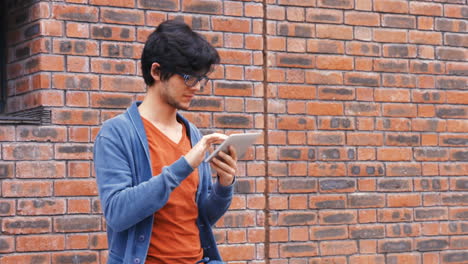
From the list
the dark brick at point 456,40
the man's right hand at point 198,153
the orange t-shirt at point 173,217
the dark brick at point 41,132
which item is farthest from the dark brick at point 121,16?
the dark brick at point 456,40

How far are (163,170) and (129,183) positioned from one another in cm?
16

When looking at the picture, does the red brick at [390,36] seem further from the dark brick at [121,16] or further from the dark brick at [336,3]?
the dark brick at [121,16]

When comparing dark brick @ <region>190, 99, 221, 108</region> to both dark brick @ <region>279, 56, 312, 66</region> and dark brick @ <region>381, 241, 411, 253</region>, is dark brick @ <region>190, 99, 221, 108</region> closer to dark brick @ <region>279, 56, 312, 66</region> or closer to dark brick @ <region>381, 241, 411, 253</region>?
dark brick @ <region>279, 56, 312, 66</region>

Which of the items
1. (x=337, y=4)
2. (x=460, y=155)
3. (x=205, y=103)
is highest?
(x=337, y=4)

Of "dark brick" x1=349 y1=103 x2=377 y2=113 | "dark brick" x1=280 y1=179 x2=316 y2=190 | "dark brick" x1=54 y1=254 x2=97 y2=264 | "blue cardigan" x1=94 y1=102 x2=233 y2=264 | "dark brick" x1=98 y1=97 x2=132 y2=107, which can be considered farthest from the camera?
"dark brick" x1=349 y1=103 x2=377 y2=113

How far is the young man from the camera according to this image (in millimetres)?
3188

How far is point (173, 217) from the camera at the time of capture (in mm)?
3340

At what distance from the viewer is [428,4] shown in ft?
19.5

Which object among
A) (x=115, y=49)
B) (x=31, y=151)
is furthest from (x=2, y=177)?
(x=115, y=49)

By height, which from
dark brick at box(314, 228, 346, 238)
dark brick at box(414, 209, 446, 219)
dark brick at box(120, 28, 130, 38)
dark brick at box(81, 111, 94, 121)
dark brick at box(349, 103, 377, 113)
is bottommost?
dark brick at box(314, 228, 346, 238)

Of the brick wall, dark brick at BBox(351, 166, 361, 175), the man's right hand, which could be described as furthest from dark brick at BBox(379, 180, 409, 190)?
the man's right hand

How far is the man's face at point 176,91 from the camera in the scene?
3.40 m

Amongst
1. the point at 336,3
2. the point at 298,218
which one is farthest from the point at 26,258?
the point at 336,3

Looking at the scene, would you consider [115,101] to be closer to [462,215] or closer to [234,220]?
[234,220]
